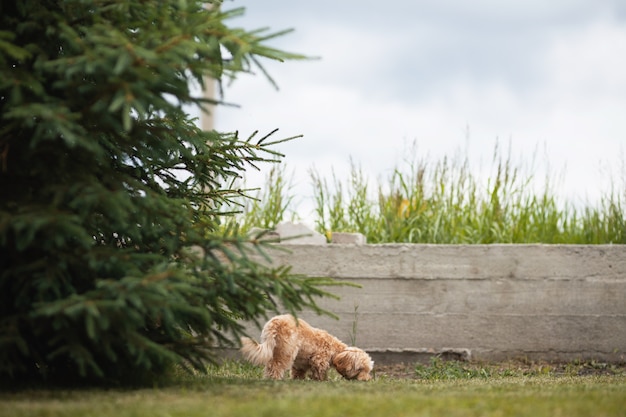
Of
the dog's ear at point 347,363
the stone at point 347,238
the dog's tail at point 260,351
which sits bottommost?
the dog's ear at point 347,363

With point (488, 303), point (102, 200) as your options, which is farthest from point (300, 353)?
point (488, 303)

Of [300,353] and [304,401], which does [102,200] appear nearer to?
[304,401]

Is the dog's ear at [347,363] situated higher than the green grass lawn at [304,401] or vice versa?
the green grass lawn at [304,401]

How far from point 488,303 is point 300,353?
2.68 metres

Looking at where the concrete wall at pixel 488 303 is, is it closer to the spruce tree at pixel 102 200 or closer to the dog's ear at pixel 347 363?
the dog's ear at pixel 347 363

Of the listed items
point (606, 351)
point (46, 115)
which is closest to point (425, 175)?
point (606, 351)

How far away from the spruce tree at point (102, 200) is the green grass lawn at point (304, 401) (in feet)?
0.62

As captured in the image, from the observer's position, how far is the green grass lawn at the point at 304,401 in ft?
11.4

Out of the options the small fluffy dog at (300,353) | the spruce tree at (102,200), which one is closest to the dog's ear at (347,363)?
the small fluffy dog at (300,353)

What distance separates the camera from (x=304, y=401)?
3729mm

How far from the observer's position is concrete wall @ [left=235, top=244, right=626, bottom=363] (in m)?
7.80

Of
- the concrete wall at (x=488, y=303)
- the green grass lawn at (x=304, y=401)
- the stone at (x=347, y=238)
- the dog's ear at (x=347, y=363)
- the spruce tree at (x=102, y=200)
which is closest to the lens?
the green grass lawn at (x=304, y=401)

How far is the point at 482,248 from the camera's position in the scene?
7855 mm

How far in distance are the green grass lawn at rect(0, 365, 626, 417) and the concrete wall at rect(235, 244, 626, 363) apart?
10.4ft
